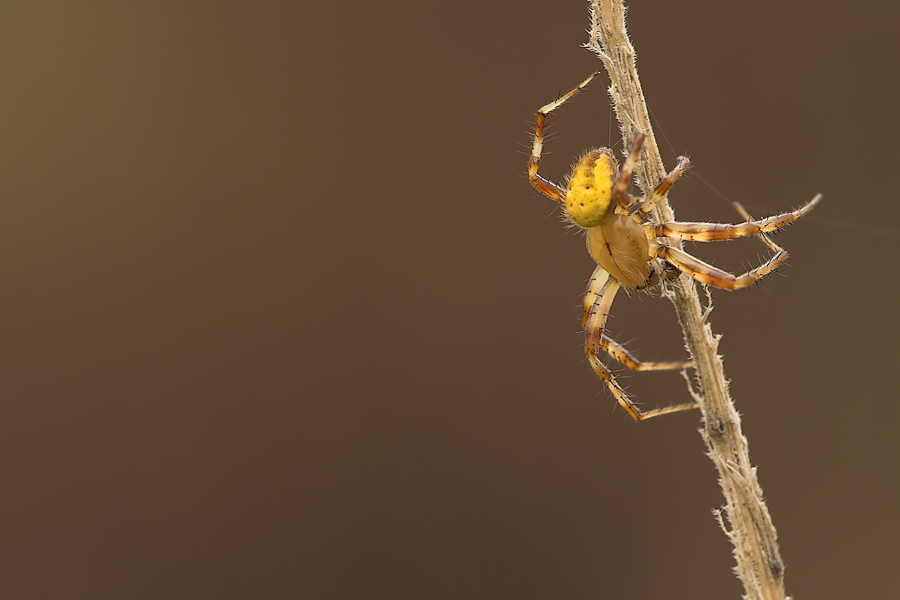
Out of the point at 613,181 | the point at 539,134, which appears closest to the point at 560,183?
the point at 539,134

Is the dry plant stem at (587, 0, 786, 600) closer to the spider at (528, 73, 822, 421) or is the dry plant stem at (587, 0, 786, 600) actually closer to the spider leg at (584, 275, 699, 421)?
the spider at (528, 73, 822, 421)

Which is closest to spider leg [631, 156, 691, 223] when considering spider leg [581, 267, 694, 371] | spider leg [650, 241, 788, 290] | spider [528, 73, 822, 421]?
spider [528, 73, 822, 421]

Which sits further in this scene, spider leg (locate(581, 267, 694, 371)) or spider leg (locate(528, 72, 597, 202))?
spider leg (locate(581, 267, 694, 371))

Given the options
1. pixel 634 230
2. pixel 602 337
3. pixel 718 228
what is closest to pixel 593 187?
pixel 634 230

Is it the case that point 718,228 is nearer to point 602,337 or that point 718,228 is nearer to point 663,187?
point 663,187

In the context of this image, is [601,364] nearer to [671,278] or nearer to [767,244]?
[671,278]

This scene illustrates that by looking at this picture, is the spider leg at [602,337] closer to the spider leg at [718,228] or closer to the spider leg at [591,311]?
the spider leg at [591,311]
